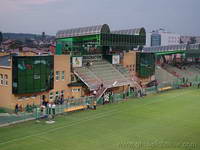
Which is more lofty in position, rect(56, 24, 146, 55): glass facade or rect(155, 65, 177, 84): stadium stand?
rect(56, 24, 146, 55): glass facade

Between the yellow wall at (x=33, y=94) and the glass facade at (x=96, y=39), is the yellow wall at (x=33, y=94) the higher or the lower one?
the lower one

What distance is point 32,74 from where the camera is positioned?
29016 mm

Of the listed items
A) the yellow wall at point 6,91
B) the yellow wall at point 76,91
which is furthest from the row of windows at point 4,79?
the yellow wall at point 76,91

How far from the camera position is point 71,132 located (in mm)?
21391

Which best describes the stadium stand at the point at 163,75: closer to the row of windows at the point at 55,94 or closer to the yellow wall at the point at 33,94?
the yellow wall at the point at 33,94

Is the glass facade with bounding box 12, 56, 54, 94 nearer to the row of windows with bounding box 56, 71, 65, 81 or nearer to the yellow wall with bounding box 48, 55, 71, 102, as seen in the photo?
the yellow wall with bounding box 48, 55, 71, 102

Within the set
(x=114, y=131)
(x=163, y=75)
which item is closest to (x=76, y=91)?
(x=114, y=131)

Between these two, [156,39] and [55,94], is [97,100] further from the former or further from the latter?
[156,39]

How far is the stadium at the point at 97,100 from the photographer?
19.8m

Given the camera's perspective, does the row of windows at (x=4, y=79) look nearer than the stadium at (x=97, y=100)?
No

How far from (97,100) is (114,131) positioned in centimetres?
1094

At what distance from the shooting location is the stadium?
19.8m

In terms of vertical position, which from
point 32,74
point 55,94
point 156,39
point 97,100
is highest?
point 156,39

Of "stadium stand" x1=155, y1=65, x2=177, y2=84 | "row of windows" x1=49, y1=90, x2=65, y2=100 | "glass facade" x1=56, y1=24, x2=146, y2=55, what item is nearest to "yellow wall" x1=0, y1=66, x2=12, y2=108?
"row of windows" x1=49, y1=90, x2=65, y2=100
